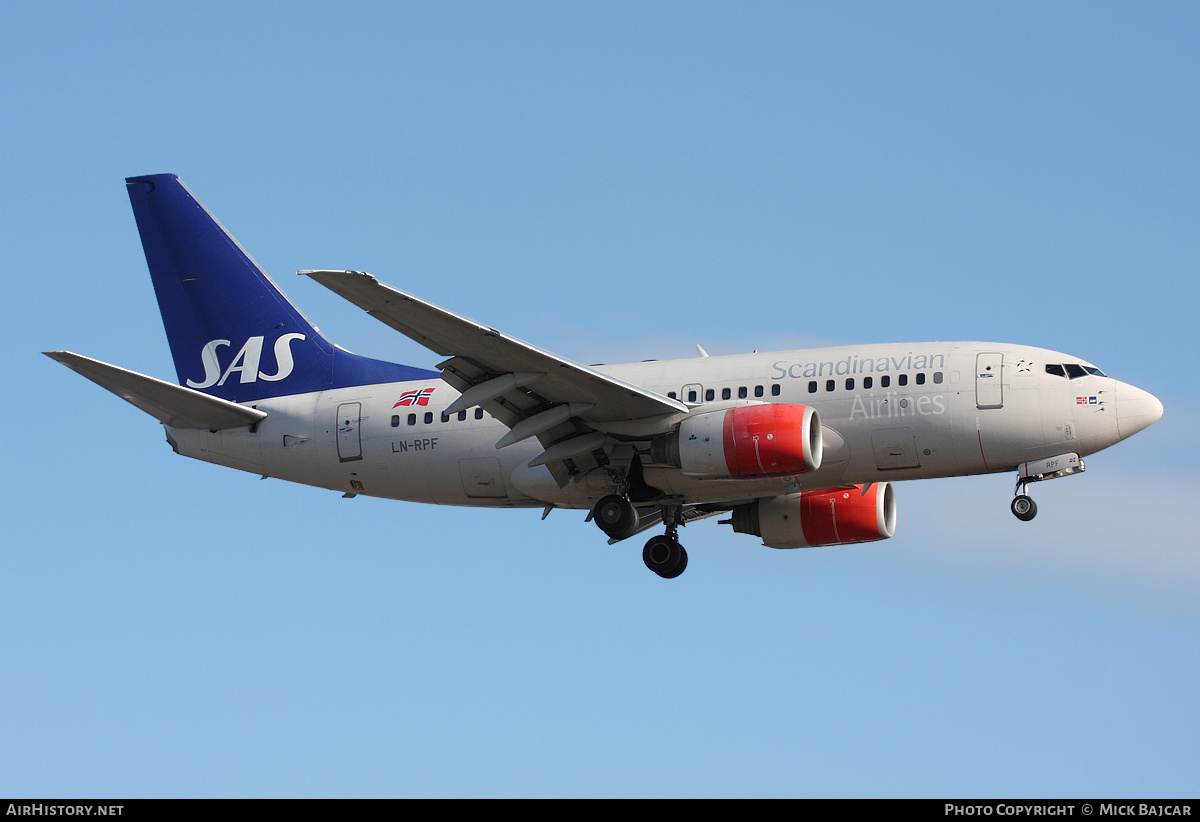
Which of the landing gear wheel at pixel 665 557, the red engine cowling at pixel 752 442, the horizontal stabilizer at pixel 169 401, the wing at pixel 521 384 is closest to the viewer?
the wing at pixel 521 384

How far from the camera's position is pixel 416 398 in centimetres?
3844

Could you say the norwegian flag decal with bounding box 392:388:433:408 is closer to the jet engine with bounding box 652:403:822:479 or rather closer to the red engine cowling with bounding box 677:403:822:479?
the jet engine with bounding box 652:403:822:479

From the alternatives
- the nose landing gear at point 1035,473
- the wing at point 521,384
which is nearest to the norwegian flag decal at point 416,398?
the wing at point 521,384

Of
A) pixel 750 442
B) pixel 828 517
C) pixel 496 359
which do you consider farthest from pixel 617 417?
pixel 828 517

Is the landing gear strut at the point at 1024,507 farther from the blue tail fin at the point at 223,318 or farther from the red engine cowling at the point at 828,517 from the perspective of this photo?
the blue tail fin at the point at 223,318

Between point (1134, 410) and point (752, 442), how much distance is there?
8.91 metres

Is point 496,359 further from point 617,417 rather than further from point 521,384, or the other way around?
point 617,417

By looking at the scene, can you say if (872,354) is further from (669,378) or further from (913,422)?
(669,378)

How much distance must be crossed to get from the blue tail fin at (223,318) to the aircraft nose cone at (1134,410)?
17.9 metres

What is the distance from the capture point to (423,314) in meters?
31.3

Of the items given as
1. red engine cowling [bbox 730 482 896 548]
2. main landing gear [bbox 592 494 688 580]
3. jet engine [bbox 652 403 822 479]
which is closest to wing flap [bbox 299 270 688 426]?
jet engine [bbox 652 403 822 479]

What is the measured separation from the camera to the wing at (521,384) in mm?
31125

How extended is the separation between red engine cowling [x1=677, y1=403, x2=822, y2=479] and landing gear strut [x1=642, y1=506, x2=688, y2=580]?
4.71 meters
